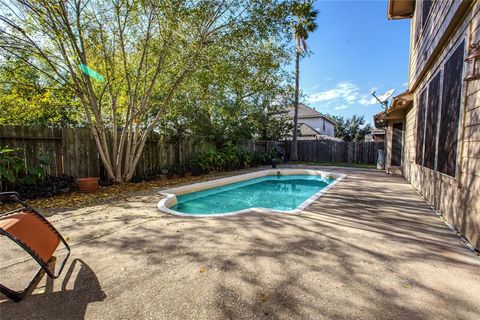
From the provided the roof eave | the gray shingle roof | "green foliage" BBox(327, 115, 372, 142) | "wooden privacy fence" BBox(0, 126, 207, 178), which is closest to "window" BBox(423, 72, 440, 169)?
the roof eave

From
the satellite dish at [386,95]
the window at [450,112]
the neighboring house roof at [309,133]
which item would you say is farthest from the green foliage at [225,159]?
the neighboring house roof at [309,133]

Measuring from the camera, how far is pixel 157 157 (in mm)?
8656

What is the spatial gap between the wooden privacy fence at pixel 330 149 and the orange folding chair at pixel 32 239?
12.4 m

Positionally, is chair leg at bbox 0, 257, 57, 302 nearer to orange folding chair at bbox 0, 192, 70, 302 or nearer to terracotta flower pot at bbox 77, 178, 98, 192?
orange folding chair at bbox 0, 192, 70, 302

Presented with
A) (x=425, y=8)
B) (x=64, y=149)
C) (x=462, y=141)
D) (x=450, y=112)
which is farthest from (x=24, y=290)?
(x=425, y=8)

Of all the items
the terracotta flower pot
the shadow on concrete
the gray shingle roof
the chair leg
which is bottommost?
the shadow on concrete

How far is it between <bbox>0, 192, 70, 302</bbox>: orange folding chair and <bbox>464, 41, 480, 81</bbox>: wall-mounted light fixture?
187 inches

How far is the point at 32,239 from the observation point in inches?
78.5

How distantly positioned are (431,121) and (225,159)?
781 cm

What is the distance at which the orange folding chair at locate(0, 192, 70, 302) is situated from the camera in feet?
5.91

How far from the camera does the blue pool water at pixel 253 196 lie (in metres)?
6.28

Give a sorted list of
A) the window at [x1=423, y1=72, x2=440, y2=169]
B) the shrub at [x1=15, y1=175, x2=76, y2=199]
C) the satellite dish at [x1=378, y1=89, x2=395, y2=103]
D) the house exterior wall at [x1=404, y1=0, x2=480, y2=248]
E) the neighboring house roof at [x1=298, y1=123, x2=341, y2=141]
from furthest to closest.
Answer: the neighboring house roof at [x1=298, y1=123, x2=341, y2=141] < the satellite dish at [x1=378, y1=89, x2=395, y2=103] < the shrub at [x1=15, y1=175, x2=76, y2=199] < the window at [x1=423, y1=72, x2=440, y2=169] < the house exterior wall at [x1=404, y1=0, x2=480, y2=248]

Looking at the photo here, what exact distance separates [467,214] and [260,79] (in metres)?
8.30

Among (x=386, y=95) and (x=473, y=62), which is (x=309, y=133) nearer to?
(x=386, y=95)
